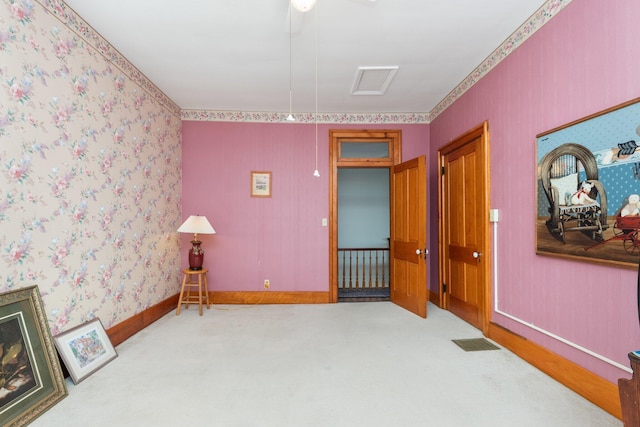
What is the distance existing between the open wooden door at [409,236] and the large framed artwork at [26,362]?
3619 mm

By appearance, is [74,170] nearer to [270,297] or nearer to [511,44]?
[270,297]

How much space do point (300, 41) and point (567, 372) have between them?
3467 millimetres

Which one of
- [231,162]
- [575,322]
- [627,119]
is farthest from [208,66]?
[575,322]

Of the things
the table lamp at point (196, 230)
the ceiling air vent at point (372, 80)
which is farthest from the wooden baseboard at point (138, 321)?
the ceiling air vent at point (372, 80)

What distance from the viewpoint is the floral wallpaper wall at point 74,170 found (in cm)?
207

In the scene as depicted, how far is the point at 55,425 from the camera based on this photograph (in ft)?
6.18

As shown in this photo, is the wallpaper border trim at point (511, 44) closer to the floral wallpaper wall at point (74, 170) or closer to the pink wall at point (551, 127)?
the pink wall at point (551, 127)

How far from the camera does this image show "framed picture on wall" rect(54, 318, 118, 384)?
2360 millimetres

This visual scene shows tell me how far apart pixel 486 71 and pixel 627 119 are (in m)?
1.75

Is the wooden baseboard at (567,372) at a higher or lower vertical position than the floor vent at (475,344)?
higher

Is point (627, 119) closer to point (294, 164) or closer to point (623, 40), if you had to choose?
point (623, 40)

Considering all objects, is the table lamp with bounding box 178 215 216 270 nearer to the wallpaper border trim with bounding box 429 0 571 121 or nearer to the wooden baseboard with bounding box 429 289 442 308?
the wooden baseboard with bounding box 429 289 442 308

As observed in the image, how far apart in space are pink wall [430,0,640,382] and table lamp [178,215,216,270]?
11.4 feet

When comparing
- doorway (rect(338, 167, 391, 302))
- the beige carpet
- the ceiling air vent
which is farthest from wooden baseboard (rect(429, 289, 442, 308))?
the ceiling air vent
